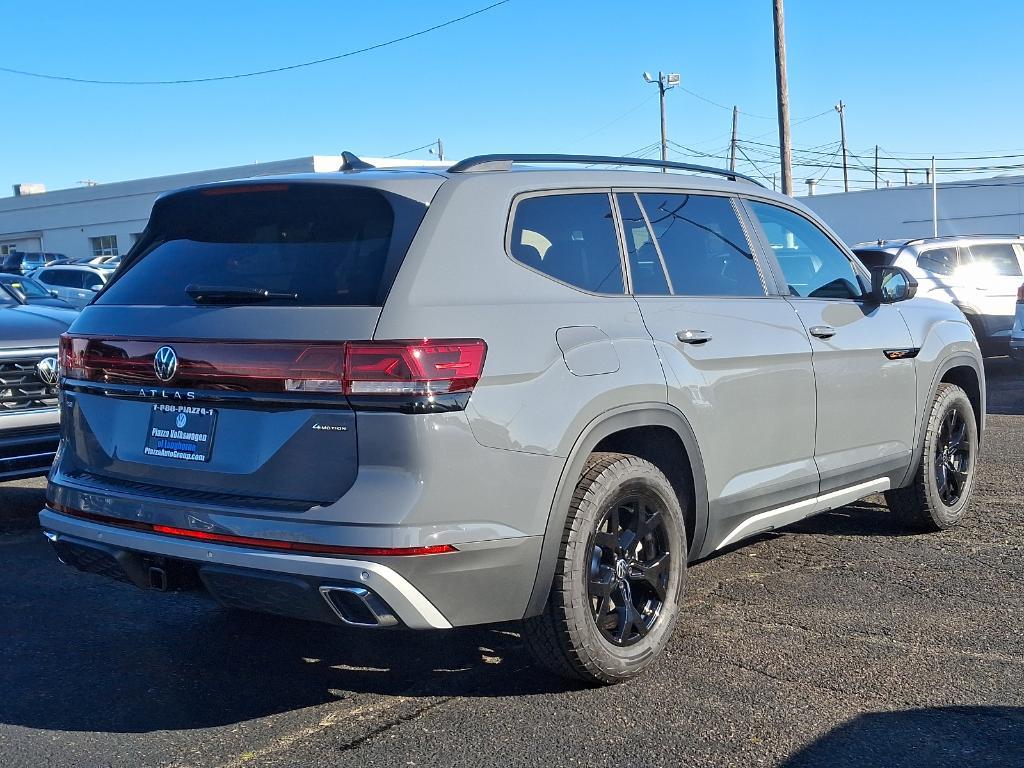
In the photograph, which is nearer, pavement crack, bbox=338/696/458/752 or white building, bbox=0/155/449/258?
pavement crack, bbox=338/696/458/752

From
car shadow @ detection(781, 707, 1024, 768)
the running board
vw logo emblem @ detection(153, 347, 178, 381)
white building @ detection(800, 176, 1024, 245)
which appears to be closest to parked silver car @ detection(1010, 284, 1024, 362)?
the running board

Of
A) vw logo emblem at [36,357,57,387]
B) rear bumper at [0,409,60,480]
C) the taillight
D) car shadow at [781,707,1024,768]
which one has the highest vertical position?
the taillight

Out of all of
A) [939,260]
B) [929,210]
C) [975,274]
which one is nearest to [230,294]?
[939,260]

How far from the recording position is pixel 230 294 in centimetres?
366

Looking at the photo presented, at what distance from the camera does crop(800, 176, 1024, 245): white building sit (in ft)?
148

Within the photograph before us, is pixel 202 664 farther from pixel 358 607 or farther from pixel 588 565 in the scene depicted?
pixel 588 565

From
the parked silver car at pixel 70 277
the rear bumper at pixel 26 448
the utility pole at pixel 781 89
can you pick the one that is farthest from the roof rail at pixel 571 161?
the parked silver car at pixel 70 277

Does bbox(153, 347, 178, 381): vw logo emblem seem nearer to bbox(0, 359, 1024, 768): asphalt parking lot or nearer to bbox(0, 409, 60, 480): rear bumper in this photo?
bbox(0, 359, 1024, 768): asphalt parking lot

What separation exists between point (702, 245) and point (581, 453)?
4.65 feet

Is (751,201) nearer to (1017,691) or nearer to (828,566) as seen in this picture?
(828,566)

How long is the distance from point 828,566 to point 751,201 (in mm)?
1845

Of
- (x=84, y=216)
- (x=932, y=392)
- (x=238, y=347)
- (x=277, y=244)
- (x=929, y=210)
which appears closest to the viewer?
(x=238, y=347)

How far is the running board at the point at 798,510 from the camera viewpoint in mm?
4727

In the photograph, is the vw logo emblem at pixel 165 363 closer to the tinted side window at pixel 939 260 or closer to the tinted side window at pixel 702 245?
the tinted side window at pixel 702 245
